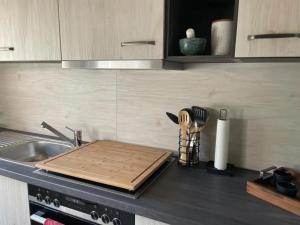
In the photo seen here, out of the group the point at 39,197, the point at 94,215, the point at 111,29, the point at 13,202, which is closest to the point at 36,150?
the point at 13,202

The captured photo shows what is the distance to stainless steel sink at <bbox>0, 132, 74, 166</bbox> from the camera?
159cm

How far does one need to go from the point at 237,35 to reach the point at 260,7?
0.11 m

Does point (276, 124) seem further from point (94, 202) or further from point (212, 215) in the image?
point (94, 202)

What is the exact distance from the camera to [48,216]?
1114 mm

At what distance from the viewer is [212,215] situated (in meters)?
0.80

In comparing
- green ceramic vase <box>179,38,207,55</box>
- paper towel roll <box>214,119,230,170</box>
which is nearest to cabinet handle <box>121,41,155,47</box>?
green ceramic vase <box>179,38,207,55</box>

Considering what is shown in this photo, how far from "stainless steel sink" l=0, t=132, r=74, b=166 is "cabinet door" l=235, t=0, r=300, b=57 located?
125 centimetres

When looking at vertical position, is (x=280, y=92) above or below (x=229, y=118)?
above

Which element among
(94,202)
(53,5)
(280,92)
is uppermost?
(53,5)

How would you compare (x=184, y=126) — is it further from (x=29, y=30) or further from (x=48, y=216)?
(x=29, y=30)

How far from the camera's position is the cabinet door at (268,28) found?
0.78m

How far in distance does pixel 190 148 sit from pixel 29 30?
1082 millimetres

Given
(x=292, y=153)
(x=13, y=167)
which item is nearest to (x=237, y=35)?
(x=292, y=153)

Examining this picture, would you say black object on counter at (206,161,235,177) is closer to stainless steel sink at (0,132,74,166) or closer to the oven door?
the oven door
